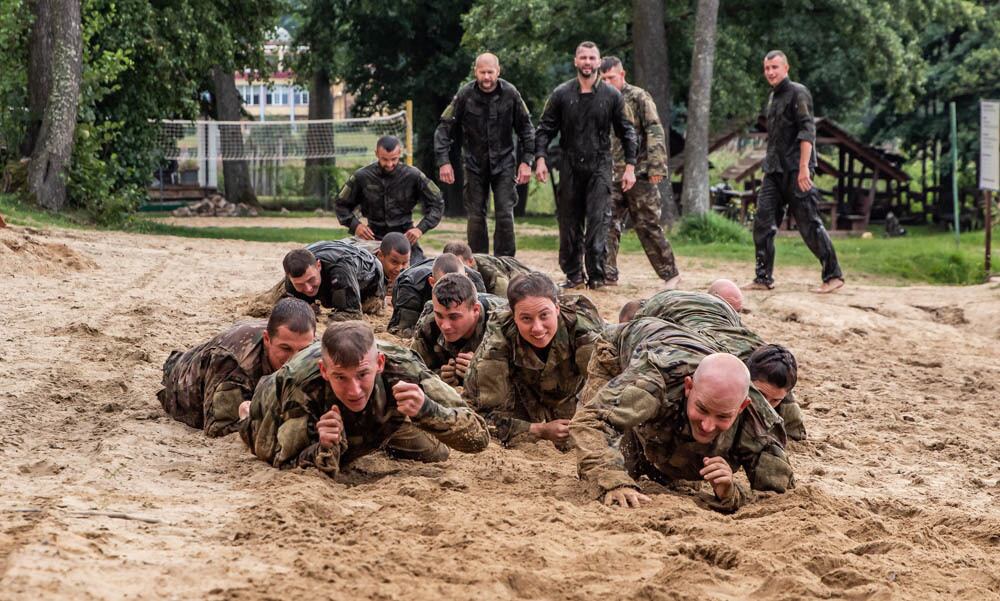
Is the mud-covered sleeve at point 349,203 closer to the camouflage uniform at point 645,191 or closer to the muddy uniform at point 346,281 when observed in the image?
the muddy uniform at point 346,281

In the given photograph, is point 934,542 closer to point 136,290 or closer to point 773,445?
point 773,445

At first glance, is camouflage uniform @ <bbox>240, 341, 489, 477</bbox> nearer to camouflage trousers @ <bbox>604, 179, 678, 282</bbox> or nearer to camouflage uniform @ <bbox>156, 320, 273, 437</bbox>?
camouflage uniform @ <bbox>156, 320, 273, 437</bbox>

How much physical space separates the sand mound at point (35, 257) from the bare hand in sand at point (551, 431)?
7351 millimetres

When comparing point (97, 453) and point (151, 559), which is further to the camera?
point (97, 453)


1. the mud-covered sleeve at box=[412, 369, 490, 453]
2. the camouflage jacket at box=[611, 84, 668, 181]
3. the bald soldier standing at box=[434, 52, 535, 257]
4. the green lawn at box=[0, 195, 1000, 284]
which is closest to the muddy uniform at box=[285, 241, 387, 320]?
the bald soldier standing at box=[434, 52, 535, 257]

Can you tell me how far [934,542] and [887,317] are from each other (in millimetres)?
7222

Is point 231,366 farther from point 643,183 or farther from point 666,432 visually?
point 643,183

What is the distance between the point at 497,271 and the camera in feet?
33.7

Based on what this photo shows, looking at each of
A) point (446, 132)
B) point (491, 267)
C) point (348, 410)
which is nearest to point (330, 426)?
point (348, 410)

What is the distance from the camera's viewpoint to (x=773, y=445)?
19.2 ft

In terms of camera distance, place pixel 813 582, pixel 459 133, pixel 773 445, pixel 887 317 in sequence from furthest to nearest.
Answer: pixel 459 133, pixel 887 317, pixel 773 445, pixel 813 582

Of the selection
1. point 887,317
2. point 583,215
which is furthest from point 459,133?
point 887,317

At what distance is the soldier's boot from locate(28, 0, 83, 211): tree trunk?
580 inches

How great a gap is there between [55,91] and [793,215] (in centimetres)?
1185
